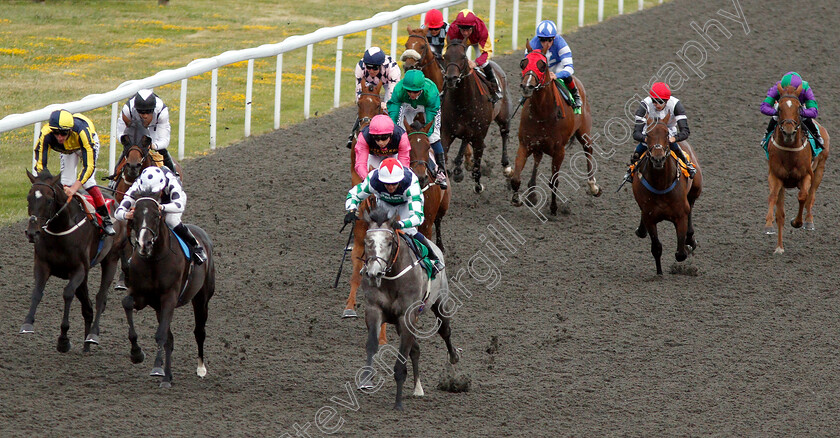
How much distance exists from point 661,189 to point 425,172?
2.65 metres

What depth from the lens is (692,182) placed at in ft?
36.5

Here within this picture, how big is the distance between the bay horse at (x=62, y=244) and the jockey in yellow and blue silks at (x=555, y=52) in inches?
216

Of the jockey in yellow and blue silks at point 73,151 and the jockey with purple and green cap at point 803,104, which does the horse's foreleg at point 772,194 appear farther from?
the jockey in yellow and blue silks at point 73,151

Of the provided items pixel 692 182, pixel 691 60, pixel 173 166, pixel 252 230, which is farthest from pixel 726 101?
pixel 173 166

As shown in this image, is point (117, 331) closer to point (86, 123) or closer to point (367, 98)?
point (86, 123)

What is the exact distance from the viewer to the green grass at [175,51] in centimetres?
1520

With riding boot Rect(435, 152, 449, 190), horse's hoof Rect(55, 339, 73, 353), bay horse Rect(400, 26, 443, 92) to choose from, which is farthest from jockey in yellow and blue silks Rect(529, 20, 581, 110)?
horse's hoof Rect(55, 339, 73, 353)

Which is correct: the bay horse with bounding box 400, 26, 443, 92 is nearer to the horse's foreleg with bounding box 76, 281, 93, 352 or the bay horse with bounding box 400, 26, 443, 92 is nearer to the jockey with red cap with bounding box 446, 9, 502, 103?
the jockey with red cap with bounding box 446, 9, 502, 103

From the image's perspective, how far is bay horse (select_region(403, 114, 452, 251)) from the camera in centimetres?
903

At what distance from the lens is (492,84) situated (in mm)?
12453

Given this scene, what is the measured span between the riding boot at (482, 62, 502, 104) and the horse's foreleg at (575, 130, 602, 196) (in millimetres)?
1207

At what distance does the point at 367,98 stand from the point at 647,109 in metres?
2.71

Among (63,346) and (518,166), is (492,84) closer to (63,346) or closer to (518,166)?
(518,166)

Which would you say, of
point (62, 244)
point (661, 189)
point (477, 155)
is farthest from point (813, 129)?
point (62, 244)
